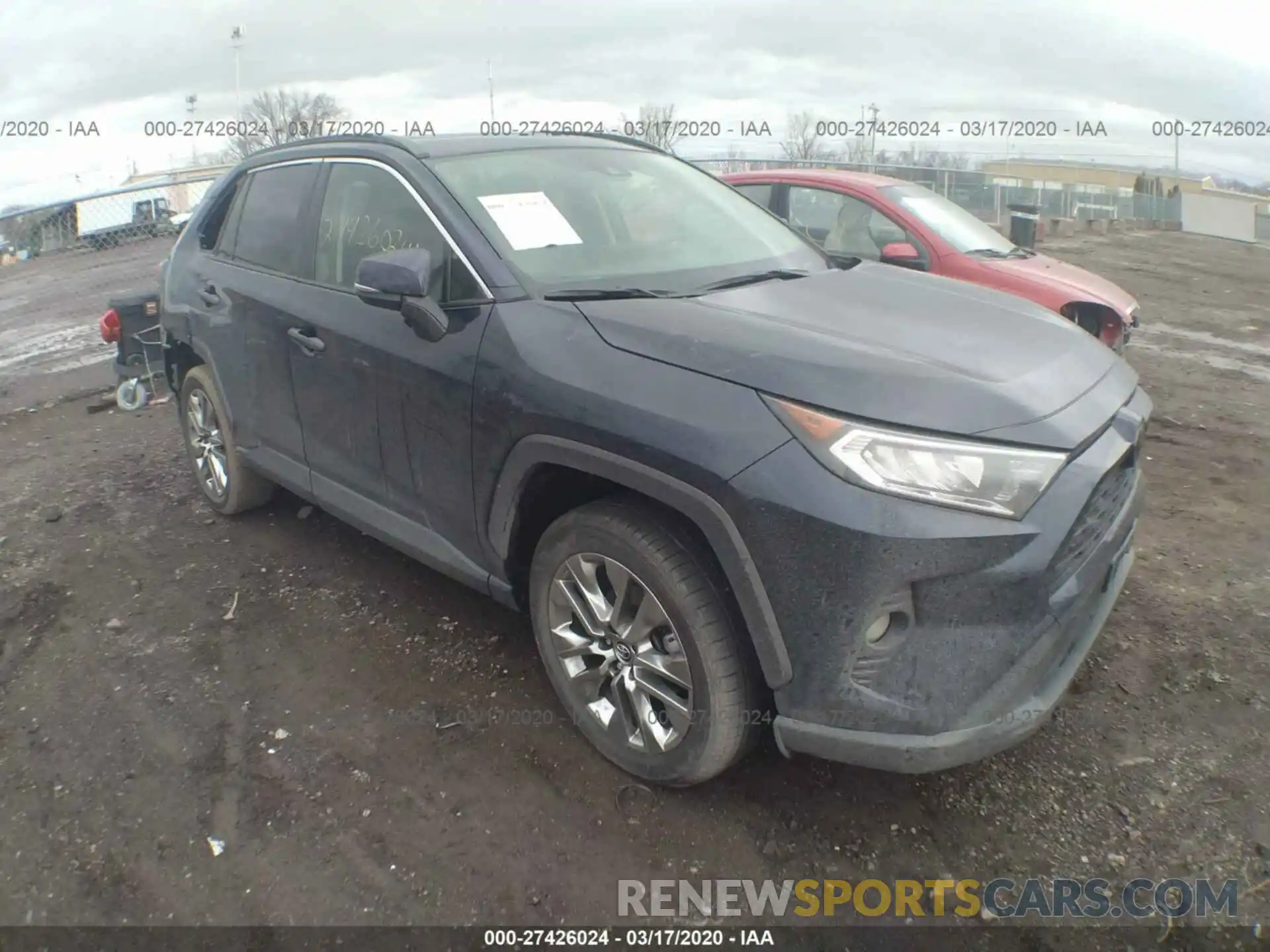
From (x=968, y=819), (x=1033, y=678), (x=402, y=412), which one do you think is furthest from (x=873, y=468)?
(x=402, y=412)

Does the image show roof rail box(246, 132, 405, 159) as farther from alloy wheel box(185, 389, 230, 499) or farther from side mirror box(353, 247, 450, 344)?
alloy wheel box(185, 389, 230, 499)

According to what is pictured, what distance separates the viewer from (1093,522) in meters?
2.45

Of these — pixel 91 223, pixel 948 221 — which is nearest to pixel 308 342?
pixel 948 221

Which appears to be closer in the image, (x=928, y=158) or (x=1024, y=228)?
(x=1024, y=228)

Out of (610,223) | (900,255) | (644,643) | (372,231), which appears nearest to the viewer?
(644,643)

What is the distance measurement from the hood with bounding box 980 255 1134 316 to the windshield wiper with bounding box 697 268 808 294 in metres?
3.64

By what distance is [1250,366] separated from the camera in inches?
313

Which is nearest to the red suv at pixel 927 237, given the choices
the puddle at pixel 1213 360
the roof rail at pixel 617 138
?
the puddle at pixel 1213 360

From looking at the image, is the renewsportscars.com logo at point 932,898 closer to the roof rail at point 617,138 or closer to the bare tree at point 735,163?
the roof rail at point 617,138

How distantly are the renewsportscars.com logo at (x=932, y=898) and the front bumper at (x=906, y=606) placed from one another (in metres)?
0.43

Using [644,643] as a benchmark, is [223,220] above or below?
above

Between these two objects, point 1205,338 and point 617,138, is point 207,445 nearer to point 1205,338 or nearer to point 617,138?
point 617,138

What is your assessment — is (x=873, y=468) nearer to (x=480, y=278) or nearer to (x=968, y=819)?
(x=968, y=819)

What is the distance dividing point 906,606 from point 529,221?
71.6 inches
